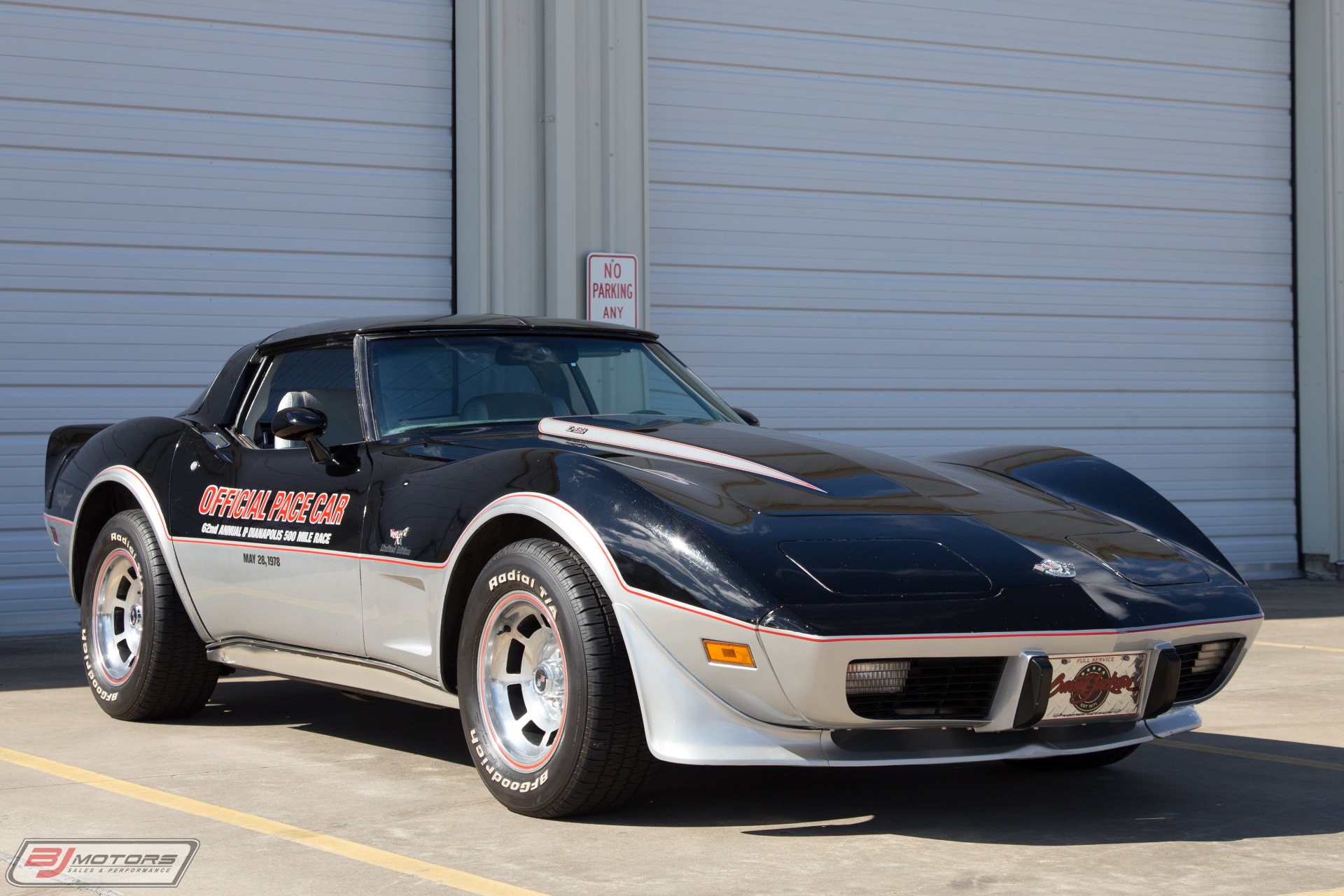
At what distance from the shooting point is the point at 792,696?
3.46 m

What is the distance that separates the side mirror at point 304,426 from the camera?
4.64 metres

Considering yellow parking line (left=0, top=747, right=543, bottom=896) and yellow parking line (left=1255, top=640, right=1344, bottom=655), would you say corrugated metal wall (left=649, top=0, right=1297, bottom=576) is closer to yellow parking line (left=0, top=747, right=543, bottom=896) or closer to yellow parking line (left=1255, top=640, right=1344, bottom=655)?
yellow parking line (left=1255, top=640, right=1344, bottom=655)

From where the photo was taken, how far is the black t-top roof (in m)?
5.00

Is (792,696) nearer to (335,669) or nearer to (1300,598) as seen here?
(335,669)

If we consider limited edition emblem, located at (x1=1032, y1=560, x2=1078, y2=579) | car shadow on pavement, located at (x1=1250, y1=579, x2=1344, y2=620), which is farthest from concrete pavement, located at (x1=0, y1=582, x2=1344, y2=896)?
car shadow on pavement, located at (x1=1250, y1=579, x2=1344, y2=620)

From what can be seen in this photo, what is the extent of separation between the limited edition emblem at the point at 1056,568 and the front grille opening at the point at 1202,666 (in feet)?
1.24

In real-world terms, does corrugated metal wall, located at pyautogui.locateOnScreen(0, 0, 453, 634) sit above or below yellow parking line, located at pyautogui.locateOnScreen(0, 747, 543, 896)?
above

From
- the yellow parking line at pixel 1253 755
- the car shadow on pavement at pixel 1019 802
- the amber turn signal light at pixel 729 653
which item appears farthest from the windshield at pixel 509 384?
the yellow parking line at pixel 1253 755

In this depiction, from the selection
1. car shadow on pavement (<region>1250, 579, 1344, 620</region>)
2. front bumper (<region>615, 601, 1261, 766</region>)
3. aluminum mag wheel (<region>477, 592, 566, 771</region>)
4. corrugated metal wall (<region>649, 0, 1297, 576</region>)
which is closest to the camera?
front bumper (<region>615, 601, 1261, 766</region>)

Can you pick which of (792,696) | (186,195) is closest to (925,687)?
(792,696)

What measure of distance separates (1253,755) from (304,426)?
3.08 meters

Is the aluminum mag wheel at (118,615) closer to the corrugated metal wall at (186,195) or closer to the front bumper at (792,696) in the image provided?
the front bumper at (792,696)

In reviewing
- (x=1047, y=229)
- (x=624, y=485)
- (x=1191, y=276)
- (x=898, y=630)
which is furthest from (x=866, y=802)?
(x=1191, y=276)

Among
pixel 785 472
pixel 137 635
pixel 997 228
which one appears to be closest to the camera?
pixel 785 472
